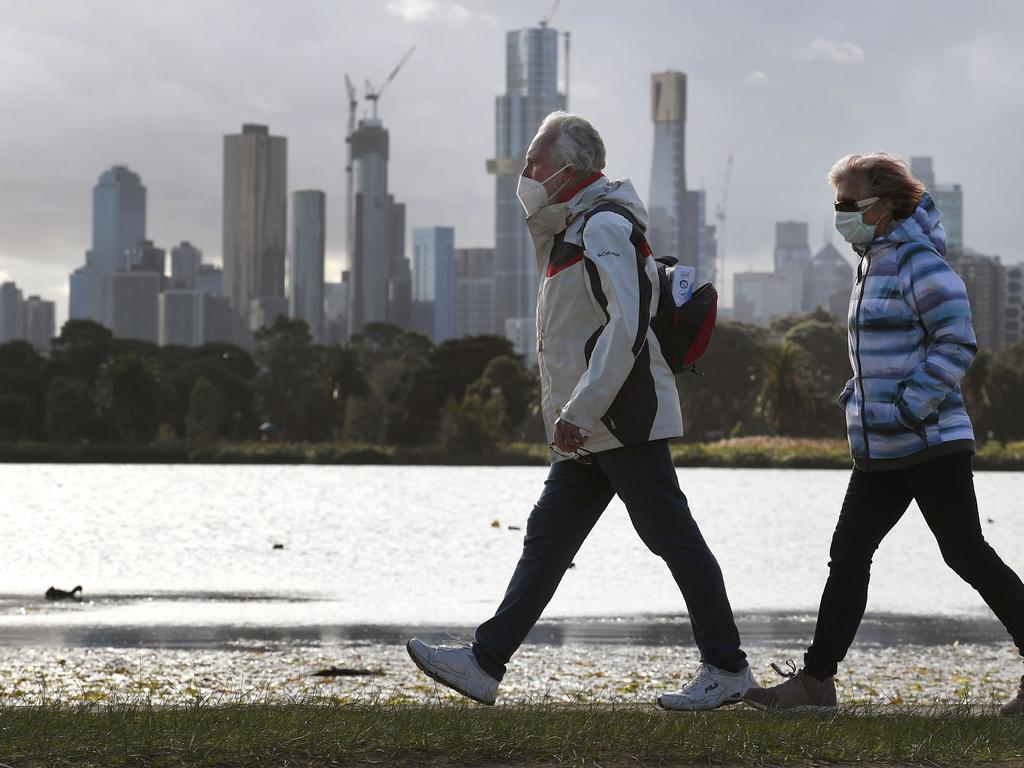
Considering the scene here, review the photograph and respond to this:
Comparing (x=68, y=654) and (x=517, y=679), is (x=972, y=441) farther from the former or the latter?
(x=68, y=654)

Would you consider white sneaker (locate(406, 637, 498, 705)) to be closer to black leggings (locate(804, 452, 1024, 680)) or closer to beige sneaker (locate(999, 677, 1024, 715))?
black leggings (locate(804, 452, 1024, 680))

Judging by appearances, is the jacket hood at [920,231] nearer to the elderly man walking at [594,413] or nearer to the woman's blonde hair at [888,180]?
the woman's blonde hair at [888,180]

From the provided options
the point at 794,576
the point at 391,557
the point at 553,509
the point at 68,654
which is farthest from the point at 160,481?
the point at 553,509

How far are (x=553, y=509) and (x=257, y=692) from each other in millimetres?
2258

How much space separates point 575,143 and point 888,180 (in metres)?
1.10

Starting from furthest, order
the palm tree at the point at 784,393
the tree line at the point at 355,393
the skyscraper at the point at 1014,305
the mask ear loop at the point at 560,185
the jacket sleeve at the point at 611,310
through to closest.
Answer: the skyscraper at the point at 1014,305 < the tree line at the point at 355,393 < the palm tree at the point at 784,393 < the mask ear loop at the point at 560,185 < the jacket sleeve at the point at 611,310

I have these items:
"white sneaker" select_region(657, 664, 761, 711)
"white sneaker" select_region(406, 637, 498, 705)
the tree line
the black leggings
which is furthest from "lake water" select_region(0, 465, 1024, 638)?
the tree line

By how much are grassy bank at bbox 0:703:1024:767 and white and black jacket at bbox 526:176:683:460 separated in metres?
0.95

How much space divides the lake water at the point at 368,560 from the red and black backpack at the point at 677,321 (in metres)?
5.73

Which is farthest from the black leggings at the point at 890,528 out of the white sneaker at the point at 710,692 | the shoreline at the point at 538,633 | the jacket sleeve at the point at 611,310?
the shoreline at the point at 538,633

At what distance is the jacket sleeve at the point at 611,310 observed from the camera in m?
4.80

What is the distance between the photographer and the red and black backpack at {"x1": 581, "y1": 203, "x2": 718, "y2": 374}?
198 inches

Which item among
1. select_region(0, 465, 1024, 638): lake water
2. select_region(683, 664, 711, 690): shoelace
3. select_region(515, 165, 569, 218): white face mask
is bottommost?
select_region(0, 465, 1024, 638): lake water

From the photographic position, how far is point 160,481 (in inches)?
1693
